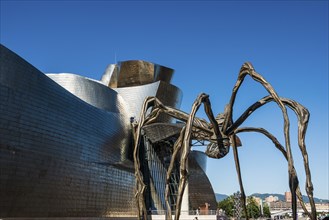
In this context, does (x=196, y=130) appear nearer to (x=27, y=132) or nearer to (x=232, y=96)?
(x=232, y=96)

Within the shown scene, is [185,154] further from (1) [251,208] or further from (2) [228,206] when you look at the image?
(2) [228,206]

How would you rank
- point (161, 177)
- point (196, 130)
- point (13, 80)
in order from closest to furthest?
point (196, 130) → point (13, 80) → point (161, 177)

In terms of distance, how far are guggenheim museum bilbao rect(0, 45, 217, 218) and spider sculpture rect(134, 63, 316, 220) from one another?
1076 centimetres

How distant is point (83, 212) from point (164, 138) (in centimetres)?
1169

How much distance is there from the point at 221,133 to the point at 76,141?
16.1 m

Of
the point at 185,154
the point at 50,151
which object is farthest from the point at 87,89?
the point at 185,154

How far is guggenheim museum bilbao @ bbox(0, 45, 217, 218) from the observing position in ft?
70.0

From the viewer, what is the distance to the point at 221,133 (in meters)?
13.9

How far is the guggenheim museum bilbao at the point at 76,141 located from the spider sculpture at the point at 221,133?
1076 cm

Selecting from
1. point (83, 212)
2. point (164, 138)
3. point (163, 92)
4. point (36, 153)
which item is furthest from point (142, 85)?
point (36, 153)

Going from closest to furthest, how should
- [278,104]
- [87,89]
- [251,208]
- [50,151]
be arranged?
[278,104] < [50,151] < [87,89] < [251,208]

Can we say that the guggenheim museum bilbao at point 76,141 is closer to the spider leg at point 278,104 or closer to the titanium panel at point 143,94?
the titanium panel at point 143,94

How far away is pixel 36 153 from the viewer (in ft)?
74.2

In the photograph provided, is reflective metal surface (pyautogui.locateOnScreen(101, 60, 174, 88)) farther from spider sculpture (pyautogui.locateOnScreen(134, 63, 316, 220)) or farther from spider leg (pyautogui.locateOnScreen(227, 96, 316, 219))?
spider leg (pyautogui.locateOnScreen(227, 96, 316, 219))
